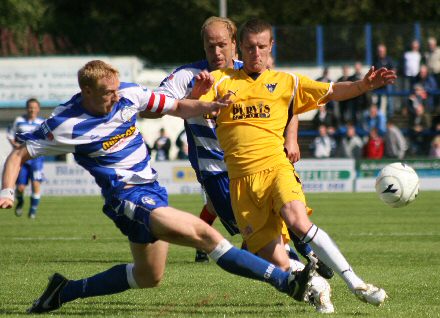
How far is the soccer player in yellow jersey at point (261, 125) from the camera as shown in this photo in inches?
294

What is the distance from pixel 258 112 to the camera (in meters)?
7.65

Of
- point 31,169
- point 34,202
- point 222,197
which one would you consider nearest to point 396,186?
point 222,197

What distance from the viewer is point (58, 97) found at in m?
34.3

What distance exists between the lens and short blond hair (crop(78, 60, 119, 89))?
6.86 metres

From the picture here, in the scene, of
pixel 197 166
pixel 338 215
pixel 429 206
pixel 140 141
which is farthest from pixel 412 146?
pixel 140 141

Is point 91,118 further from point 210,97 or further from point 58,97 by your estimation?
point 58,97

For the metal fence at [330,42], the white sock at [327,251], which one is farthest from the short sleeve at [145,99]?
the metal fence at [330,42]

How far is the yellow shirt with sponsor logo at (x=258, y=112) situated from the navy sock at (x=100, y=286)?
3.58 feet

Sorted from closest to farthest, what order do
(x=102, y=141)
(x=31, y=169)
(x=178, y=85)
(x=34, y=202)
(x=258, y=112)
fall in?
(x=102, y=141) < (x=258, y=112) < (x=178, y=85) < (x=34, y=202) < (x=31, y=169)

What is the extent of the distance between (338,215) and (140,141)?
11.5 metres

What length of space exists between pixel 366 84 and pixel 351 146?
20079 mm

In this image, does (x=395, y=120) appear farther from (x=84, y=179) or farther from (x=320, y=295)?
(x=320, y=295)

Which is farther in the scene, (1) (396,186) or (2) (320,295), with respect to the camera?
(1) (396,186)

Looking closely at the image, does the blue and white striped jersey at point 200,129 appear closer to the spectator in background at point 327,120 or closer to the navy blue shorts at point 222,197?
the navy blue shorts at point 222,197
